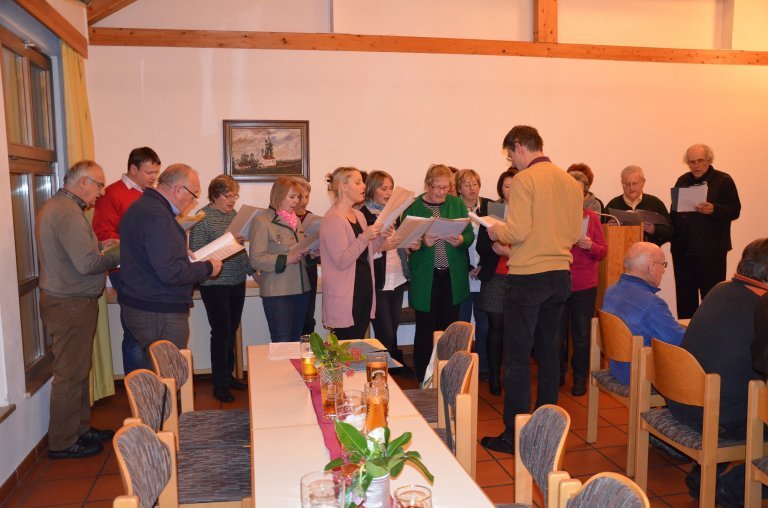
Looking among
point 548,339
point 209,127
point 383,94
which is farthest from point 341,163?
point 548,339

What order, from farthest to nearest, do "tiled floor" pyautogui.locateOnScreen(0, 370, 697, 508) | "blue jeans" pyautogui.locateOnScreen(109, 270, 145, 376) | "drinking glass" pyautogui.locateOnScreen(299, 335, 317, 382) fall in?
"blue jeans" pyautogui.locateOnScreen(109, 270, 145, 376) → "tiled floor" pyautogui.locateOnScreen(0, 370, 697, 508) → "drinking glass" pyautogui.locateOnScreen(299, 335, 317, 382)

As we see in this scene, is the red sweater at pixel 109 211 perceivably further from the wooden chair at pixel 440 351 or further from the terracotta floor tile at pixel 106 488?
the wooden chair at pixel 440 351

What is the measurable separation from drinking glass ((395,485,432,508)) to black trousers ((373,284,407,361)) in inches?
128

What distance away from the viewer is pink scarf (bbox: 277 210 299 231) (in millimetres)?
4402

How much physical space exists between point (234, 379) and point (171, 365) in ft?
7.41

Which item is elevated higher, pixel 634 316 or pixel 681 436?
pixel 634 316

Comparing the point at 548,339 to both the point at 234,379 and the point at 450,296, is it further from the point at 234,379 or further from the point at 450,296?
the point at 234,379

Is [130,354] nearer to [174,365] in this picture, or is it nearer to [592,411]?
[174,365]

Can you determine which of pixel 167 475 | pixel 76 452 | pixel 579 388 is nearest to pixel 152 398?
pixel 167 475

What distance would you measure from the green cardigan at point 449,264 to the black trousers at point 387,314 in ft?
0.41

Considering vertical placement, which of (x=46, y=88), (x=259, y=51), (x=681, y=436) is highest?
(x=259, y=51)

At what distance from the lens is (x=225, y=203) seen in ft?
15.1

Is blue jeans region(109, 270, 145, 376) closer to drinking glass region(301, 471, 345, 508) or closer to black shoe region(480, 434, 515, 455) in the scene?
black shoe region(480, 434, 515, 455)

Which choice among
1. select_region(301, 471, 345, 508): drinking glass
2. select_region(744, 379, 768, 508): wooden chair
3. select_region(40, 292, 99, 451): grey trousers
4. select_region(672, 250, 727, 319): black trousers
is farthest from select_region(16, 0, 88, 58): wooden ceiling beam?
select_region(672, 250, 727, 319): black trousers
